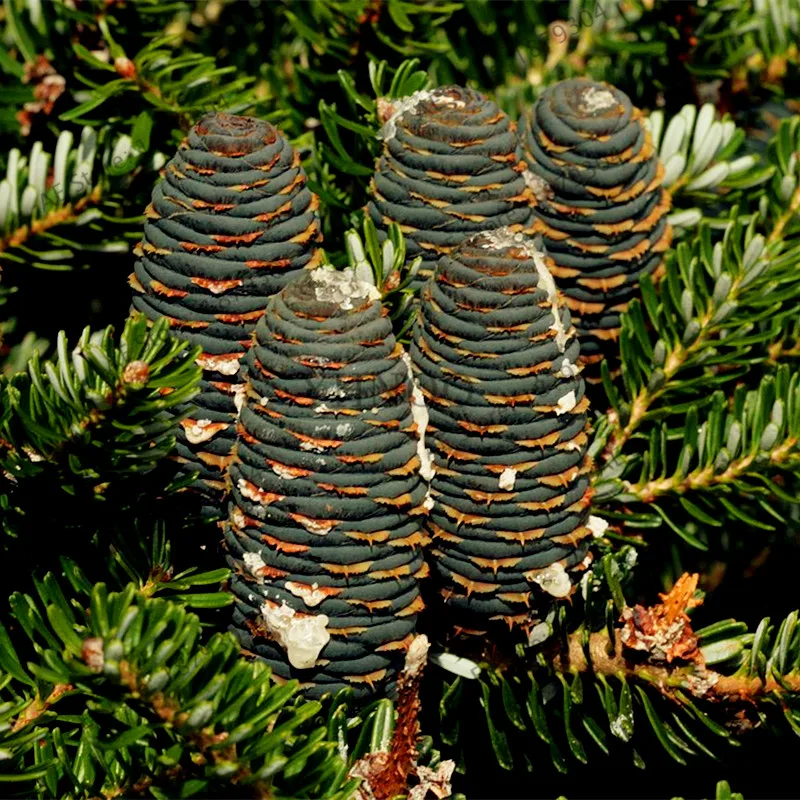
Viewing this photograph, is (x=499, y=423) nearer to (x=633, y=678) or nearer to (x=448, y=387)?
(x=448, y=387)

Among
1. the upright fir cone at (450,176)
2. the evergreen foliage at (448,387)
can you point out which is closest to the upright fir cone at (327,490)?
the evergreen foliage at (448,387)

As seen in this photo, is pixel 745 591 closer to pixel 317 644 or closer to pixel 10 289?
pixel 317 644

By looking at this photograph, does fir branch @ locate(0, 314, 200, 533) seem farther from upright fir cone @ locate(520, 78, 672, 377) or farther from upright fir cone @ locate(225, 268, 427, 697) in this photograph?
upright fir cone @ locate(520, 78, 672, 377)

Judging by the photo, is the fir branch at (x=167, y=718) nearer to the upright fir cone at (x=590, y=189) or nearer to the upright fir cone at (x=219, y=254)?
the upright fir cone at (x=219, y=254)

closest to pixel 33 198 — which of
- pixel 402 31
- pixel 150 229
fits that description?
pixel 150 229

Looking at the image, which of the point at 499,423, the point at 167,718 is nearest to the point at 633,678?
the point at 499,423

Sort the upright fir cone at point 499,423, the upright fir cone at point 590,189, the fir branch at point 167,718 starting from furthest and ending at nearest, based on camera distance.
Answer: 1. the upright fir cone at point 590,189
2. the upright fir cone at point 499,423
3. the fir branch at point 167,718
